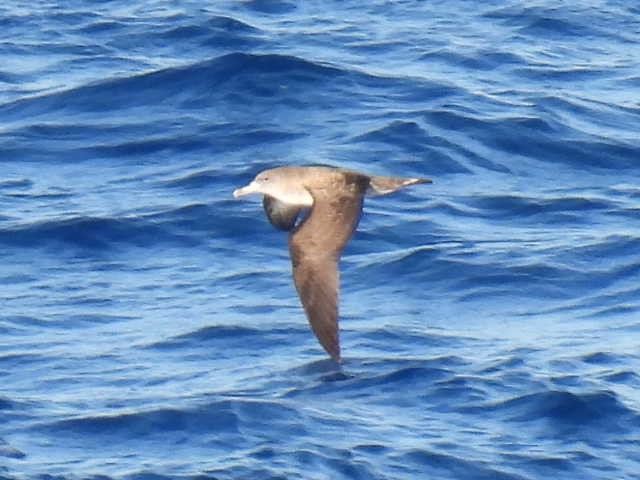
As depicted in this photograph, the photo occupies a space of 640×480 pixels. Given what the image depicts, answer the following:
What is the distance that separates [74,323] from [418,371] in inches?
83.2

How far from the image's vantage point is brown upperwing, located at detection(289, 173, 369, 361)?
8.68 meters

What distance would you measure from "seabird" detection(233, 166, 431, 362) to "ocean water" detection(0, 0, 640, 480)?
0.73 m

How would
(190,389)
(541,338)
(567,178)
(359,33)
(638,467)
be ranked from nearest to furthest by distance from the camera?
(638,467)
(190,389)
(541,338)
(567,178)
(359,33)

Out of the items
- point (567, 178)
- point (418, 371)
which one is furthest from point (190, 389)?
point (567, 178)

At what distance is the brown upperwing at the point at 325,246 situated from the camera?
28.5 feet

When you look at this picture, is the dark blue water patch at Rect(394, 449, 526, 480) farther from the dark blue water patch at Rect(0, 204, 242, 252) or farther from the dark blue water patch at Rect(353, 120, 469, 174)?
the dark blue water patch at Rect(353, 120, 469, 174)

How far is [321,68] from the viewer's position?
612 inches

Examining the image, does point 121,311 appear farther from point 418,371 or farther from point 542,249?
point 542,249

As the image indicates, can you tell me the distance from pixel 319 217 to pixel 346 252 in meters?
3.05

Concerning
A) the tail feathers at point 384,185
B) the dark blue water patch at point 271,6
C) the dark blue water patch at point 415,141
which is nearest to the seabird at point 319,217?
the tail feathers at point 384,185

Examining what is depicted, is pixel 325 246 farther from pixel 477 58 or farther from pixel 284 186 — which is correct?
pixel 477 58

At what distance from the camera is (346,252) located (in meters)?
11.9

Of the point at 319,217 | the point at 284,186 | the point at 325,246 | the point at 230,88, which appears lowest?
the point at 230,88

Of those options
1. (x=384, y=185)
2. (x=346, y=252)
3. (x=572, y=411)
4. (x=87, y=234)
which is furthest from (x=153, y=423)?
(x=87, y=234)
